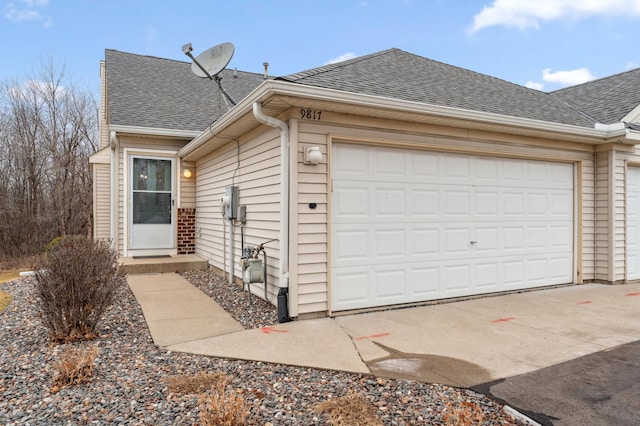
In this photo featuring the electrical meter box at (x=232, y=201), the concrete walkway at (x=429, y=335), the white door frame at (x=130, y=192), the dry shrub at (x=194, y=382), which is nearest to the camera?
the dry shrub at (x=194, y=382)

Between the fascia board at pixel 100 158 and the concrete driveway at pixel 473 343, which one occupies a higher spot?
the fascia board at pixel 100 158

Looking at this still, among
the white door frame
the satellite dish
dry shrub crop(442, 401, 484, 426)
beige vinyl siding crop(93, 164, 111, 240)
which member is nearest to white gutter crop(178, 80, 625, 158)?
the satellite dish

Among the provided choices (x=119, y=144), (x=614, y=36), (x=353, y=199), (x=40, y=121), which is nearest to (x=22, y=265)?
(x=119, y=144)

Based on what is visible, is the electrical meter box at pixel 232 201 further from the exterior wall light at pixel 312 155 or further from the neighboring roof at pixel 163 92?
the neighboring roof at pixel 163 92

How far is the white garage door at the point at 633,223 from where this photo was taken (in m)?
7.37

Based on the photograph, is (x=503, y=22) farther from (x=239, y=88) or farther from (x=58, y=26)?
(x=58, y=26)

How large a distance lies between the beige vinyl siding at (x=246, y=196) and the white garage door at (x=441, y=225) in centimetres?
79

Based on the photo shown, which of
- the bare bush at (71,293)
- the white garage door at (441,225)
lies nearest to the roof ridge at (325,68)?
the white garage door at (441,225)

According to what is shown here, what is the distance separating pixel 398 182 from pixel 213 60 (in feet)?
15.3

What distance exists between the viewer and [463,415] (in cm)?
249

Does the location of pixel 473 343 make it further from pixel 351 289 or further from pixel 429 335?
pixel 351 289

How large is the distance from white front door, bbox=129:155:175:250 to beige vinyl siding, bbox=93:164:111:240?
2425mm

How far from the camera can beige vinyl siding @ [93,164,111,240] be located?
35.2ft

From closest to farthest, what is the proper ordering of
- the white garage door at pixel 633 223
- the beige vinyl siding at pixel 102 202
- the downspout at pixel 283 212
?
the downspout at pixel 283 212
the white garage door at pixel 633 223
the beige vinyl siding at pixel 102 202
